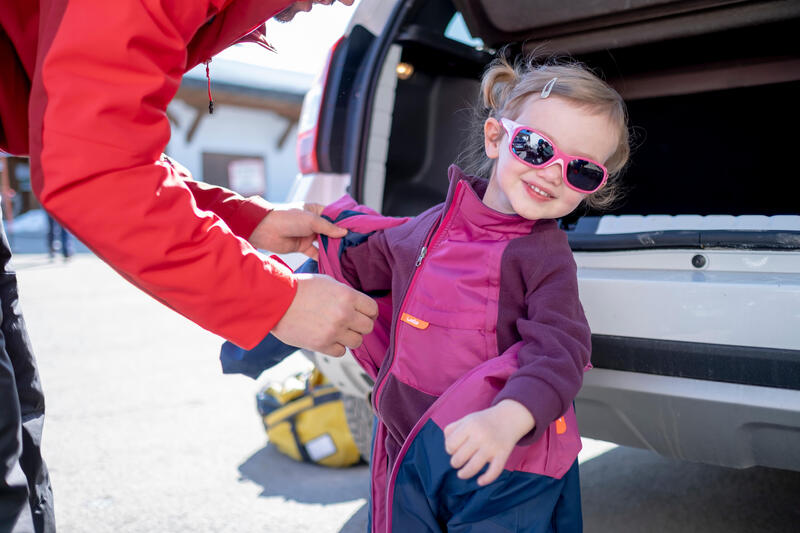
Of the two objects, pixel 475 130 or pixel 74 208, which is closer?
pixel 74 208

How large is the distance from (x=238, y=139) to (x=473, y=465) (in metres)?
17.6

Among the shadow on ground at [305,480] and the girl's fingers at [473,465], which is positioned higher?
the girl's fingers at [473,465]

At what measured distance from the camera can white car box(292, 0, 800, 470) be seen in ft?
4.64

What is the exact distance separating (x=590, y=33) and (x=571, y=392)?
1.74m

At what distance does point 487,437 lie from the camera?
0.98 meters

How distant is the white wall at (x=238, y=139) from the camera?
53.6 ft

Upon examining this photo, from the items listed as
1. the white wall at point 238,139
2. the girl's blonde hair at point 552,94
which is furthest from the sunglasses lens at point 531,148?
the white wall at point 238,139

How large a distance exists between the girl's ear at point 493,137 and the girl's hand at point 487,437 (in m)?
0.60

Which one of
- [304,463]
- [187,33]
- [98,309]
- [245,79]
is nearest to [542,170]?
[187,33]

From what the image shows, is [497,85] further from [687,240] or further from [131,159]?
[131,159]

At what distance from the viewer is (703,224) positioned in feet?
5.36

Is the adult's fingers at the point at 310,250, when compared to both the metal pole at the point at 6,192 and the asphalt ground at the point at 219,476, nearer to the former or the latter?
the asphalt ground at the point at 219,476

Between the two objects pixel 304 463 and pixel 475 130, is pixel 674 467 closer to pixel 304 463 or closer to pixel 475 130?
pixel 304 463

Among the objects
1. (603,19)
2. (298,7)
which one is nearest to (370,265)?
(298,7)
